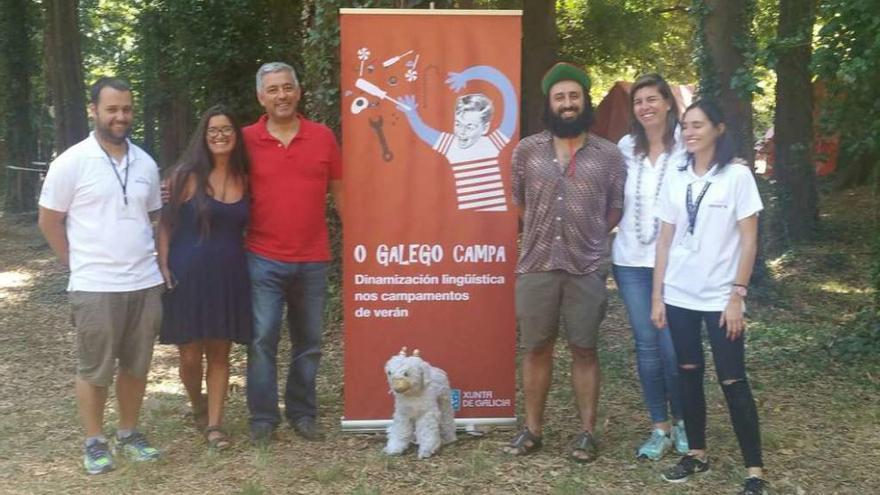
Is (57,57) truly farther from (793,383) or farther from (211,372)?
(793,383)

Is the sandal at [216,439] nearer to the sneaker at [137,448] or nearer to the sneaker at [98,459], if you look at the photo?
the sneaker at [137,448]

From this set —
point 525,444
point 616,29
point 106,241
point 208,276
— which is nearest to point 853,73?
point 525,444

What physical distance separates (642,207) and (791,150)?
6.93 metres

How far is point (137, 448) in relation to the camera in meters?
5.05

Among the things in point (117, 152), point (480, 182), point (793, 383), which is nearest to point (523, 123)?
point (793, 383)

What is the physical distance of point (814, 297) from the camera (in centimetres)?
966

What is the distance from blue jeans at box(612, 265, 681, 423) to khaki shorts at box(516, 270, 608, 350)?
131mm

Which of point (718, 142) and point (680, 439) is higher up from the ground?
point (718, 142)

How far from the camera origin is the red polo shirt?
4.91m

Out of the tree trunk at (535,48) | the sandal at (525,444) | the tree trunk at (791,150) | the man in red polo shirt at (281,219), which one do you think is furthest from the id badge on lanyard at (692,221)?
the tree trunk at (535,48)

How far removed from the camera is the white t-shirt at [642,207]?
4.64 m

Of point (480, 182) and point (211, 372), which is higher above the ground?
point (480, 182)

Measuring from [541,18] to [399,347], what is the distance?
842 centimetres

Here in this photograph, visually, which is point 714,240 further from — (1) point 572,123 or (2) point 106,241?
(2) point 106,241
